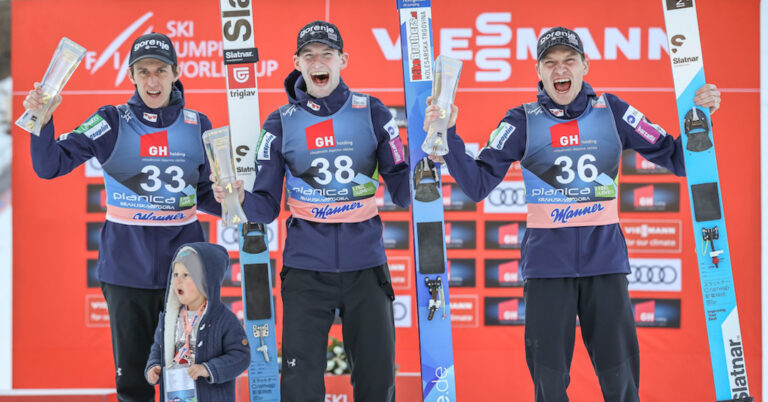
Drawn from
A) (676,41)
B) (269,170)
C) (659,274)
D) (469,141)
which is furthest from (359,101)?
(659,274)

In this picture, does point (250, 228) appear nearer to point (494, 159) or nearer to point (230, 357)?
point (230, 357)

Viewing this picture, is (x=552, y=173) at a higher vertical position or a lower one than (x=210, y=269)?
higher

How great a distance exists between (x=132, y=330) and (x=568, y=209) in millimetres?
1724

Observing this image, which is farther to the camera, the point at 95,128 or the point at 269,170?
the point at 95,128

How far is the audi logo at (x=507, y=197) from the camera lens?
180 inches

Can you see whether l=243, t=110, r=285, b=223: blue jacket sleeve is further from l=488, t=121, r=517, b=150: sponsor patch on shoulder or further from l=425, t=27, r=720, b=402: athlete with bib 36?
l=488, t=121, r=517, b=150: sponsor patch on shoulder

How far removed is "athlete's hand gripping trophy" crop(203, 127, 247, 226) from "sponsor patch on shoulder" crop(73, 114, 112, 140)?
58 centimetres

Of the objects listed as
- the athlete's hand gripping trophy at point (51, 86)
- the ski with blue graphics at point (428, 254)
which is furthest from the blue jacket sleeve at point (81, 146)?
the ski with blue graphics at point (428, 254)

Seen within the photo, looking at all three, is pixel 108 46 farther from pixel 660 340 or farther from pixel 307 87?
pixel 660 340

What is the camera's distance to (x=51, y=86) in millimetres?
2725

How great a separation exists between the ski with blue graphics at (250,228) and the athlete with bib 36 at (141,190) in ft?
0.85

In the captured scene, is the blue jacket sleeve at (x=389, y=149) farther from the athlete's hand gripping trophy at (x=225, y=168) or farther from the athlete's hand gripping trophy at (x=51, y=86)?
the athlete's hand gripping trophy at (x=51, y=86)

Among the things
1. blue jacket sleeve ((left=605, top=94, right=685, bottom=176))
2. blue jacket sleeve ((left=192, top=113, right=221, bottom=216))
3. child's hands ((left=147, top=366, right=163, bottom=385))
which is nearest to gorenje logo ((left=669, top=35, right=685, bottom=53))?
blue jacket sleeve ((left=605, top=94, right=685, bottom=176))

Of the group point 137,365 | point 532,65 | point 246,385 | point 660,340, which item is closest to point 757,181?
point 660,340
